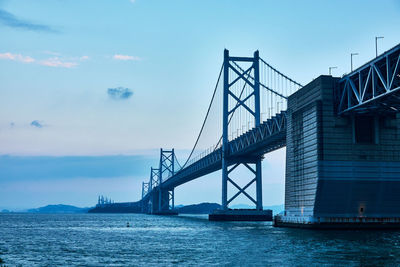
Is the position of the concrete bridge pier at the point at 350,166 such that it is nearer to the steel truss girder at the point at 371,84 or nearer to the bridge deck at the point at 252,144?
the steel truss girder at the point at 371,84

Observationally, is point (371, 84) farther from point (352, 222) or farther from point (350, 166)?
point (352, 222)

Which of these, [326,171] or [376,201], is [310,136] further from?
[376,201]

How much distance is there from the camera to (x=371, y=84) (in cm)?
4166

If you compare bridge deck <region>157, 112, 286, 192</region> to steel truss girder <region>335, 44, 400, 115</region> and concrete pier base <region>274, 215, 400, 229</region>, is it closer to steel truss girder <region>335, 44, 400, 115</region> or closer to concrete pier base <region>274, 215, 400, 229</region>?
steel truss girder <region>335, 44, 400, 115</region>

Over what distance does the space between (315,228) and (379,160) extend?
7462 millimetres

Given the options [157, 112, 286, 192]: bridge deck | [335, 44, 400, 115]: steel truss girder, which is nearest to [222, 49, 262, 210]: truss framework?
[157, 112, 286, 192]: bridge deck

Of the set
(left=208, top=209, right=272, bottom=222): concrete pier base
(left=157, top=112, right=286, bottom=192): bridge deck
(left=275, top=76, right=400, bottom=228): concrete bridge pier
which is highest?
(left=157, top=112, right=286, bottom=192): bridge deck

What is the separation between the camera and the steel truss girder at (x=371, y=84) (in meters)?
35.7

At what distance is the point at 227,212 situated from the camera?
76812mm

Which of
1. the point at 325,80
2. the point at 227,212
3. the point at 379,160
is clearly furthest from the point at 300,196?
the point at 227,212

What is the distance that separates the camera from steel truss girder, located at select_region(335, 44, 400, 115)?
117 feet

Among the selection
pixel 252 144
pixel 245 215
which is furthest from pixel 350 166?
pixel 245 215

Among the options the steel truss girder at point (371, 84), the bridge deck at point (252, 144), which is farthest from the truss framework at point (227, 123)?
the steel truss girder at point (371, 84)

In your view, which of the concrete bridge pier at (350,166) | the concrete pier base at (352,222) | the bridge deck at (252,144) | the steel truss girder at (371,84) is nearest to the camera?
the steel truss girder at (371,84)
